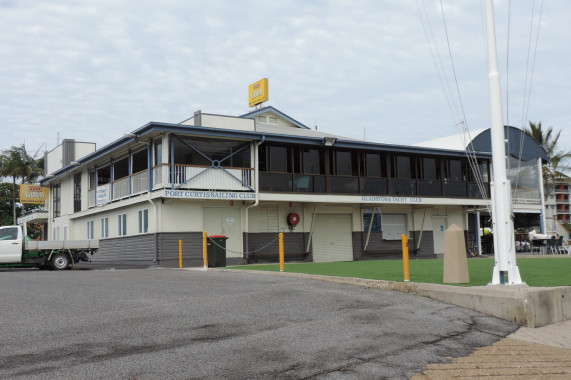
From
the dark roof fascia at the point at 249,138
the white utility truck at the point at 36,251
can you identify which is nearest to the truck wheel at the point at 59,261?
the white utility truck at the point at 36,251

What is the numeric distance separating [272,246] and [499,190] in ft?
51.0

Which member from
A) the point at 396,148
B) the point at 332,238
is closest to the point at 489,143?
the point at 396,148

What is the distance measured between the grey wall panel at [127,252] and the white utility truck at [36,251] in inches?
77.6

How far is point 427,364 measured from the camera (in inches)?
219

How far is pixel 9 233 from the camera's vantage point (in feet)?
68.5

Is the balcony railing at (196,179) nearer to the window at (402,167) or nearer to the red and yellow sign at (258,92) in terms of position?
the window at (402,167)

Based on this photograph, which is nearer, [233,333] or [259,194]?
[233,333]

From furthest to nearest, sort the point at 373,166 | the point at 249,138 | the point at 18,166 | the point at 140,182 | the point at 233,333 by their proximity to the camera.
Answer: the point at 18,166, the point at 373,166, the point at 140,182, the point at 249,138, the point at 233,333

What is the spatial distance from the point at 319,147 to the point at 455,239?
616 inches

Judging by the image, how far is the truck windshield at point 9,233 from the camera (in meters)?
20.8

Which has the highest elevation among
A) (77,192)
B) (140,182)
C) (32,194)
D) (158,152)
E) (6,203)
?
(6,203)

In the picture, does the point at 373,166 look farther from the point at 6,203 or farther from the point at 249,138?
the point at 6,203

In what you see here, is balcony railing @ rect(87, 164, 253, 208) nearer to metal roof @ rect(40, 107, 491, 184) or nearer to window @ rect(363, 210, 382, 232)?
metal roof @ rect(40, 107, 491, 184)

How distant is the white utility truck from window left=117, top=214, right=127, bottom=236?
129 inches
